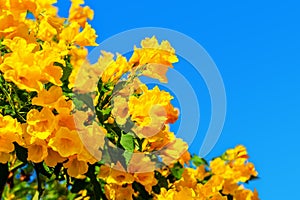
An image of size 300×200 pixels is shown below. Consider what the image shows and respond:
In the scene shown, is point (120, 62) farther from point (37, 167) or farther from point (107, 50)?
point (37, 167)

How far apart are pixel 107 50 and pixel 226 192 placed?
3.57ft

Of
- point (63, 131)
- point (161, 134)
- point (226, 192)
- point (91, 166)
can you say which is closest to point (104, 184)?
point (91, 166)

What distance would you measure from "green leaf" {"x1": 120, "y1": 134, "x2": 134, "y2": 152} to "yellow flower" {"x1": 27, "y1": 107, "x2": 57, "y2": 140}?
0.23 metres

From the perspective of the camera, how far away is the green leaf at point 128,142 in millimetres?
1797

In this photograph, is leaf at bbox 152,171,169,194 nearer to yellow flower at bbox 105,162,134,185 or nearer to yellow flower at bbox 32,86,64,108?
yellow flower at bbox 105,162,134,185

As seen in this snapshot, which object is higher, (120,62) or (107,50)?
(107,50)

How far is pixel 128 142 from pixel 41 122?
11.1 inches

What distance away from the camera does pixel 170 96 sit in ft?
6.05

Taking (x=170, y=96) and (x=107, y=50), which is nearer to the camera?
(x=170, y=96)

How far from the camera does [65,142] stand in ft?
5.64

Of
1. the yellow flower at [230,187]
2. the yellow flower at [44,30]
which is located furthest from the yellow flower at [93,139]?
the yellow flower at [230,187]

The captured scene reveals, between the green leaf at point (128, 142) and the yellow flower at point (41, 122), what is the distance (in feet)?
0.74

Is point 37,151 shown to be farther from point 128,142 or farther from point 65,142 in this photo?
point 128,142

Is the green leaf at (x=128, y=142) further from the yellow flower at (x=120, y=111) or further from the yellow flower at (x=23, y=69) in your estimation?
the yellow flower at (x=23, y=69)
